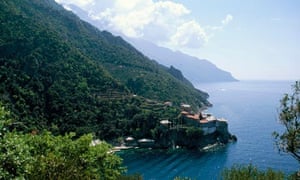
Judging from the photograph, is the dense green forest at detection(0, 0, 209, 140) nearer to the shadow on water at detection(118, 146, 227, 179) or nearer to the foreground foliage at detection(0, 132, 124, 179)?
the shadow on water at detection(118, 146, 227, 179)

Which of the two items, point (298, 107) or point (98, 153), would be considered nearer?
point (298, 107)

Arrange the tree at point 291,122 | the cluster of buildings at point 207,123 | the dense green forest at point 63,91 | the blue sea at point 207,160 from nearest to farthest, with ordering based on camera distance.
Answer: the tree at point 291,122, the blue sea at point 207,160, the dense green forest at point 63,91, the cluster of buildings at point 207,123

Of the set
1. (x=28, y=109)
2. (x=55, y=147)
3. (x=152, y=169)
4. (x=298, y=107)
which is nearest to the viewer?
(x=298, y=107)

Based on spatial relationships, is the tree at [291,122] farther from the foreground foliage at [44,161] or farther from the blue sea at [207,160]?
the blue sea at [207,160]

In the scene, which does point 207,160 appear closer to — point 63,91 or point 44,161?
point 63,91

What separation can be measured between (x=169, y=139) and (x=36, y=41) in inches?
1679

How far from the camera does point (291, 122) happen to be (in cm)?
1254

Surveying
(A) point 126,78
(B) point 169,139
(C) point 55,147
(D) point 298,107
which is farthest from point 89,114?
(D) point 298,107

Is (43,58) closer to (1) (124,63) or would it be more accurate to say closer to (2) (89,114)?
(2) (89,114)

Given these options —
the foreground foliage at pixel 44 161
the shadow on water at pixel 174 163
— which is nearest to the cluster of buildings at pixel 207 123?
the shadow on water at pixel 174 163

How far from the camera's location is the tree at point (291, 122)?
1209 centimetres

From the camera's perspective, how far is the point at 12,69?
72438mm

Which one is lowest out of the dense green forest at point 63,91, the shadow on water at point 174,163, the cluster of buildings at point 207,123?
the shadow on water at point 174,163

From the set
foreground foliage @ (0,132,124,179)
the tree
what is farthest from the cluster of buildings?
the tree
